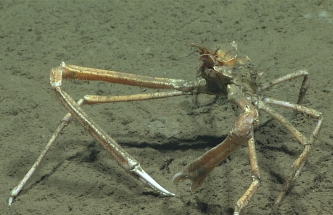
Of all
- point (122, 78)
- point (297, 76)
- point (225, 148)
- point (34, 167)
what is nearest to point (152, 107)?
point (122, 78)

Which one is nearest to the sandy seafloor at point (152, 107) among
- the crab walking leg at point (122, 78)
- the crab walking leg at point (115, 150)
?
the crab walking leg at point (122, 78)

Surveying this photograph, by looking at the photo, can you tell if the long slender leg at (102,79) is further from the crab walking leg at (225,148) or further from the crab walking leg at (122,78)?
the crab walking leg at (225,148)

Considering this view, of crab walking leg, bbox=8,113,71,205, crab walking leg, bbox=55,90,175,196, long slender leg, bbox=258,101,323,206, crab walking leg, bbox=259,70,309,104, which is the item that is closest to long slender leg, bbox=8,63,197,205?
crab walking leg, bbox=8,113,71,205

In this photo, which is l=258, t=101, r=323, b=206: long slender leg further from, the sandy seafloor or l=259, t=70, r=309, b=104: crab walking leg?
l=259, t=70, r=309, b=104: crab walking leg

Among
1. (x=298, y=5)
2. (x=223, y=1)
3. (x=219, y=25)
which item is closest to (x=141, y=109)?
(x=219, y=25)

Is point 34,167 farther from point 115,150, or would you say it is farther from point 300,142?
point 300,142

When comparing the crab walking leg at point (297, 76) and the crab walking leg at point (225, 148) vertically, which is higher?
the crab walking leg at point (297, 76)

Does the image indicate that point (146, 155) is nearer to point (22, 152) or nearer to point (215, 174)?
point (215, 174)
